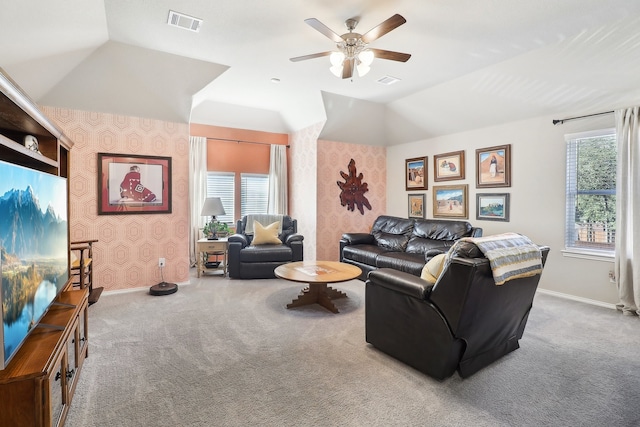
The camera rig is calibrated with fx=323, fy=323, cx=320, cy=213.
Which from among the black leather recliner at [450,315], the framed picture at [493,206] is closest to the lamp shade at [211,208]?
the black leather recliner at [450,315]

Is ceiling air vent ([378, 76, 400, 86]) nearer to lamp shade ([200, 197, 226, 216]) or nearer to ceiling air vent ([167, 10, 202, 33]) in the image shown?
ceiling air vent ([167, 10, 202, 33])

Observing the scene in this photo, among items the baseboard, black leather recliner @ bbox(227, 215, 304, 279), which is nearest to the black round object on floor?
black leather recliner @ bbox(227, 215, 304, 279)

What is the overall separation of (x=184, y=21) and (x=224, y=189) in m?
3.62

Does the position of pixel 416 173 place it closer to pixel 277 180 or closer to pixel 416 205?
pixel 416 205

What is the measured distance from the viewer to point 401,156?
651 cm

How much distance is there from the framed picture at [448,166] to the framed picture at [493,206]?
54 centimetres

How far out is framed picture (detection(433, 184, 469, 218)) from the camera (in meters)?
5.45

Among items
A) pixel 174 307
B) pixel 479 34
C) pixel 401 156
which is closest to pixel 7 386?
pixel 174 307

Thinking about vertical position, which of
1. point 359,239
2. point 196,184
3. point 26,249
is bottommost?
point 359,239

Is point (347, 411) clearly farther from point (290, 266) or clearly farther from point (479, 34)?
point (479, 34)

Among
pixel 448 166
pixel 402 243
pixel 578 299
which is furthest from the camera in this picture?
pixel 448 166

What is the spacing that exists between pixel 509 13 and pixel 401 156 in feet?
12.1

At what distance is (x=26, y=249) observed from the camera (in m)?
1.52

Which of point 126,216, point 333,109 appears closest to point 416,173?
point 333,109
